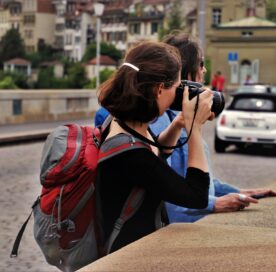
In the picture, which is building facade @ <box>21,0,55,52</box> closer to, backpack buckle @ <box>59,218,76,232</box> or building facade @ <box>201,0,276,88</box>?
building facade @ <box>201,0,276,88</box>

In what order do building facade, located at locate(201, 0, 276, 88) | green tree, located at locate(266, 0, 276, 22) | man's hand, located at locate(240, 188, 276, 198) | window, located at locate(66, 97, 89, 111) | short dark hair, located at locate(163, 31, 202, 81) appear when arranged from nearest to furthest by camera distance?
short dark hair, located at locate(163, 31, 202, 81), man's hand, located at locate(240, 188, 276, 198), window, located at locate(66, 97, 89, 111), building facade, located at locate(201, 0, 276, 88), green tree, located at locate(266, 0, 276, 22)

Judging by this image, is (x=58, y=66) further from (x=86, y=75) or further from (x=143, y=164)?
(x=143, y=164)

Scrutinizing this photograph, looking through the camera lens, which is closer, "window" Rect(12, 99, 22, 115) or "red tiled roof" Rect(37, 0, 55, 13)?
"window" Rect(12, 99, 22, 115)

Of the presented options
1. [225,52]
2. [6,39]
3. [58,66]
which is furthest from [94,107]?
[6,39]

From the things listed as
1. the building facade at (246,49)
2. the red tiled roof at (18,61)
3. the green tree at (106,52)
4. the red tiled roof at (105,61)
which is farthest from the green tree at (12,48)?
the building facade at (246,49)

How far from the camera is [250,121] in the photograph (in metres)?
17.6

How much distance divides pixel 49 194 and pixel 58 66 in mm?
145291

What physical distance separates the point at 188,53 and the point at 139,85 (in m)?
0.92

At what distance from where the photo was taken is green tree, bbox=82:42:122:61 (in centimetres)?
14250

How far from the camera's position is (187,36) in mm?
3871

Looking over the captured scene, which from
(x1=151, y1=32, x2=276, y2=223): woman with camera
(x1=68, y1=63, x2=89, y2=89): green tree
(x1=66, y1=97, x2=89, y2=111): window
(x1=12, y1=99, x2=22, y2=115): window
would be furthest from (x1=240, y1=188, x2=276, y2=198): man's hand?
(x1=68, y1=63, x2=89, y2=89): green tree

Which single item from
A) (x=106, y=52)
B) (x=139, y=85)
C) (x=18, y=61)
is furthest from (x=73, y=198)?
(x=18, y=61)

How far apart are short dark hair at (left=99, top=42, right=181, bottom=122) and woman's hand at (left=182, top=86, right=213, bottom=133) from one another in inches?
4.0

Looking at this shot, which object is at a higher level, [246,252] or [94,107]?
[246,252]
